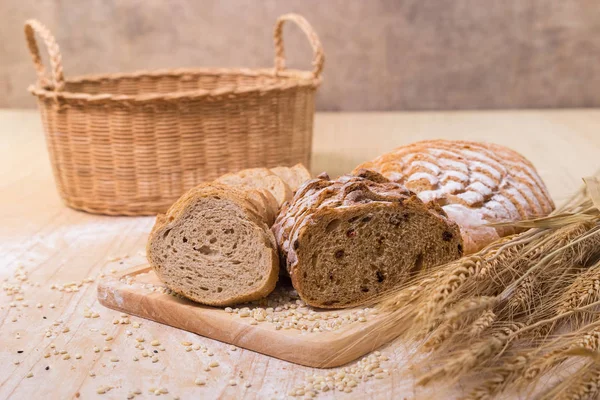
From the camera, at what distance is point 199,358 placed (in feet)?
5.02

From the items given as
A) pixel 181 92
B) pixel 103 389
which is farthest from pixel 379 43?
pixel 103 389

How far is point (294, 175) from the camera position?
2.17 meters

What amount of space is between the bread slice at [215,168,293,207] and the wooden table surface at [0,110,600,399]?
40 centimetres

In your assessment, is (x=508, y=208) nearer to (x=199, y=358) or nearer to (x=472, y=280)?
(x=472, y=280)

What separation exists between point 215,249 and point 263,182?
0.45 m

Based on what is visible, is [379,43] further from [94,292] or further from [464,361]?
[464,361]

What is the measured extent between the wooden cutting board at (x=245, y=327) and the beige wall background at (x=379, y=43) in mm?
3674

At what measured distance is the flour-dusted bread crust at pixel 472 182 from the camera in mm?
1921

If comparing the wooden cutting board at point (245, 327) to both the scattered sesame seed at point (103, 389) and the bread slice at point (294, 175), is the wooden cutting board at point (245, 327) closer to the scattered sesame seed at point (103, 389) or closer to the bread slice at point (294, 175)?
the scattered sesame seed at point (103, 389)

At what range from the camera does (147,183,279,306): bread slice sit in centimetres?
165

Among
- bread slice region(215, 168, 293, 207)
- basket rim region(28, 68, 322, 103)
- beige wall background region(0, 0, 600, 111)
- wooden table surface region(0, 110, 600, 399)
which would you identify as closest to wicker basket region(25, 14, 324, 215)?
basket rim region(28, 68, 322, 103)

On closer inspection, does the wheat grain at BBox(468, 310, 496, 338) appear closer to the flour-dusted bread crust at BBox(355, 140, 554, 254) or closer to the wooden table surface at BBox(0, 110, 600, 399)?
the wooden table surface at BBox(0, 110, 600, 399)

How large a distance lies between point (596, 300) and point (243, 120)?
1520 mm

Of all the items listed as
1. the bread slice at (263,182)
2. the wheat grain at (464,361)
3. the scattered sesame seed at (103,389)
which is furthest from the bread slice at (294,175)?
the wheat grain at (464,361)
